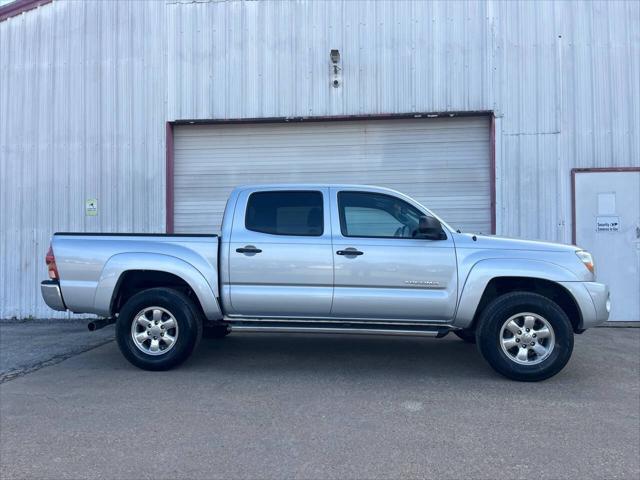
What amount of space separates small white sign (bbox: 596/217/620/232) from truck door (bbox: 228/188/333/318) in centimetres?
563

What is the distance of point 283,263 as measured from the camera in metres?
6.27

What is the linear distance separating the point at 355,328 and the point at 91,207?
6.59 m

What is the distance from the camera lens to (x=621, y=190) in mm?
9797

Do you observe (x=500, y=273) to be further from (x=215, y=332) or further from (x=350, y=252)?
(x=215, y=332)

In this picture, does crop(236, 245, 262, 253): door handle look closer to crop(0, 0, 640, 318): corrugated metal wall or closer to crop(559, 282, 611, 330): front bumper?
crop(559, 282, 611, 330): front bumper

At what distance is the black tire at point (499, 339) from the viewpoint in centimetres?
597

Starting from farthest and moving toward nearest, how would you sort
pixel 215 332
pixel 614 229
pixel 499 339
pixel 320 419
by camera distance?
pixel 614 229 → pixel 215 332 → pixel 499 339 → pixel 320 419

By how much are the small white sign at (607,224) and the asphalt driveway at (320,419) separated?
3.04 m

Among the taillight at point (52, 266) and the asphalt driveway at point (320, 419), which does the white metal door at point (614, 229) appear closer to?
the asphalt driveway at point (320, 419)

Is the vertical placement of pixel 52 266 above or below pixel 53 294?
above

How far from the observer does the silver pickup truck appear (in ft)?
20.0

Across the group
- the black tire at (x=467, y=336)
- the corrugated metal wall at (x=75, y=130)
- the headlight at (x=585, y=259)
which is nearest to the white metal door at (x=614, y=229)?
the black tire at (x=467, y=336)

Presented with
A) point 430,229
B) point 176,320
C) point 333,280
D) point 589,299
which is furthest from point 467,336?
point 176,320

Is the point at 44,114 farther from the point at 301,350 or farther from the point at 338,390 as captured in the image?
the point at 338,390
